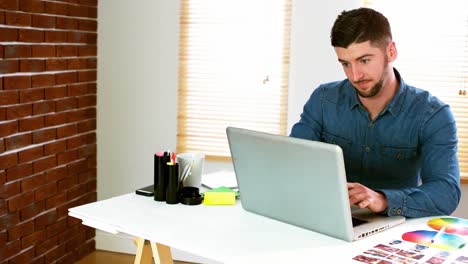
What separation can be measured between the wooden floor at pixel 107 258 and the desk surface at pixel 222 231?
1.72m

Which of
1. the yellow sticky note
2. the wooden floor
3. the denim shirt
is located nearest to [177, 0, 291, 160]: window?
the wooden floor

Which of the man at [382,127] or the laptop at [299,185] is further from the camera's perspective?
the man at [382,127]

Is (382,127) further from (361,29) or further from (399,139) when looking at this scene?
(361,29)

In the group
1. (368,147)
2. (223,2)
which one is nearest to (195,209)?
(368,147)

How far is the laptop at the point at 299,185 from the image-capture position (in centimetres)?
169

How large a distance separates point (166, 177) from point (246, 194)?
0.98ft

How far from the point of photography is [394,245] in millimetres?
1735

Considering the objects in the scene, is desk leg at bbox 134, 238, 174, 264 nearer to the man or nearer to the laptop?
the laptop

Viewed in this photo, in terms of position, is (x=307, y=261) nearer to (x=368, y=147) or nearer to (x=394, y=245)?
(x=394, y=245)

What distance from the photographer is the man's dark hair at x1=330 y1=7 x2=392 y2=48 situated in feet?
6.99

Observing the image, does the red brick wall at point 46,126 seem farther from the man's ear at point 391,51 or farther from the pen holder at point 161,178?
the man's ear at point 391,51

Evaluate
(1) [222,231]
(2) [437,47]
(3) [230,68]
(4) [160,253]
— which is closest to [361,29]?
(1) [222,231]

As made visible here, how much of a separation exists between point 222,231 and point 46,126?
1791 mm

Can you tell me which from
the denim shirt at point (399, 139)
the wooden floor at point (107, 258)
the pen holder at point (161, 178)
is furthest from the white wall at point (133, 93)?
the pen holder at point (161, 178)
